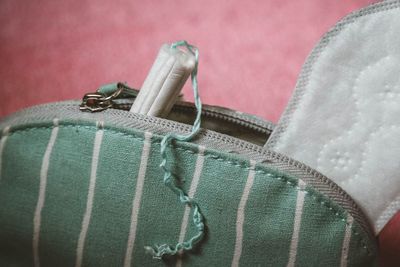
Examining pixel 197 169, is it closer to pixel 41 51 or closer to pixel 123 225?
pixel 123 225

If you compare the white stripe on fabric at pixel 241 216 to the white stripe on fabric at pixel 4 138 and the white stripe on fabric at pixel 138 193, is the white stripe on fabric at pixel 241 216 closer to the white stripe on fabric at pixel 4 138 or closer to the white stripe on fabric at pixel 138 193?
the white stripe on fabric at pixel 138 193

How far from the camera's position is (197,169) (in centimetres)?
37

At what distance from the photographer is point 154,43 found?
621 millimetres

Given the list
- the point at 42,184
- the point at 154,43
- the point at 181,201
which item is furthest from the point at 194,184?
the point at 154,43

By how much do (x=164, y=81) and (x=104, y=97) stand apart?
0.05 meters

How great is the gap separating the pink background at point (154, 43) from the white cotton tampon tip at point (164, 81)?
195mm

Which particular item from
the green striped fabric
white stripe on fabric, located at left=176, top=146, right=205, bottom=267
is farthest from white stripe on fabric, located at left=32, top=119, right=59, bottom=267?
white stripe on fabric, located at left=176, top=146, right=205, bottom=267

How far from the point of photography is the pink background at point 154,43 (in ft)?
1.96

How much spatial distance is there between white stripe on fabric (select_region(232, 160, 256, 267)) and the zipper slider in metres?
0.13

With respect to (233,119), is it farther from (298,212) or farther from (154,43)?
(154,43)

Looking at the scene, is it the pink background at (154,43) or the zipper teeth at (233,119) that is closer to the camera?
the zipper teeth at (233,119)

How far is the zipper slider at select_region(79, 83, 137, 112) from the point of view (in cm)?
39

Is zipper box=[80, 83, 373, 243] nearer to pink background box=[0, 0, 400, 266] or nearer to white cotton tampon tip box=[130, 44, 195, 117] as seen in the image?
white cotton tampon tip box=[130, 44, 195, 117]

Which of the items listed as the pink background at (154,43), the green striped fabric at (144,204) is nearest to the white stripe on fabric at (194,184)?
the green striped fabric at (144,204)
